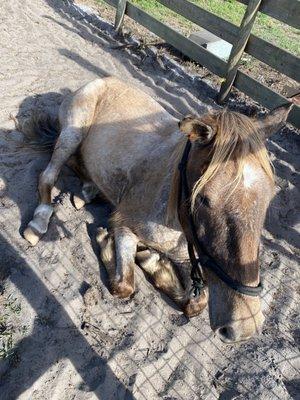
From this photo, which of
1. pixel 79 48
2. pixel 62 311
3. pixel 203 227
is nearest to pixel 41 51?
pixel 79 48

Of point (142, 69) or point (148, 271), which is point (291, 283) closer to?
point (148, 271)

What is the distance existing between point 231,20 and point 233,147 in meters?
9.80

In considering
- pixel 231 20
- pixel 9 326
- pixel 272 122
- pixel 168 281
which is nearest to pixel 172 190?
pixel 272 122

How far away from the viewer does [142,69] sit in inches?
290

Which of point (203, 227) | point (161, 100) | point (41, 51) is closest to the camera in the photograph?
point (203, 227)

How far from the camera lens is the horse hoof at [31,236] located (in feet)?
12.5

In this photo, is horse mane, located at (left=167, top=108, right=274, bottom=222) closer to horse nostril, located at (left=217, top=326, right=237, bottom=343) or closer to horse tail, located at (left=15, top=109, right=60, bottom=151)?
horse nostril, located at (left=217, top=326, right=237, bottom=343)

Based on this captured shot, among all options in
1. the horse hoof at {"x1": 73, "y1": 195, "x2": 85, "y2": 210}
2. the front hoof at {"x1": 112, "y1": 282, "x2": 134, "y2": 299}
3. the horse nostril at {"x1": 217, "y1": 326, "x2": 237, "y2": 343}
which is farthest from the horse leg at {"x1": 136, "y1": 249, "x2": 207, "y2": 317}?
the horse nostril at {"x1": 217, "y1": 326, "x2": 237, "y2": 343}

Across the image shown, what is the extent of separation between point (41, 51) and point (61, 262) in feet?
15.8

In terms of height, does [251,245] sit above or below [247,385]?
above

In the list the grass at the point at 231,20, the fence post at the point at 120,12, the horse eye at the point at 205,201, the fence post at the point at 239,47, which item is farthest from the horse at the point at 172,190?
the grass at the point at 231,20

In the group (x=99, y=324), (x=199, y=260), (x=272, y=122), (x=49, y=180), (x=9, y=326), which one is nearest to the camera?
(x=199, y=260)

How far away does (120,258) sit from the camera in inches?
144

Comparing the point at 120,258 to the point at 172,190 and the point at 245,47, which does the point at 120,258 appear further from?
the point at 245,47
